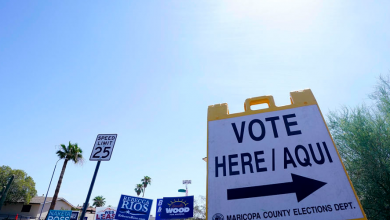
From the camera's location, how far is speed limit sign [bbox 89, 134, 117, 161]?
6461mm

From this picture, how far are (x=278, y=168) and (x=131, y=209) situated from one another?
17918 millimetres

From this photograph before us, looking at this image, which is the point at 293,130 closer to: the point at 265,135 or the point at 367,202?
the point at 265,135

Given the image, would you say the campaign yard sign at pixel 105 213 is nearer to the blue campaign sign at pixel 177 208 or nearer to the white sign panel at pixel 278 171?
the blue campaign sign at pixel 177 208

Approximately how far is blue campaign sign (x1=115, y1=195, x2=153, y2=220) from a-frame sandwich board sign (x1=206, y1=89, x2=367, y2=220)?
56.9ft

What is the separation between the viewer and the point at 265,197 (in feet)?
7.21

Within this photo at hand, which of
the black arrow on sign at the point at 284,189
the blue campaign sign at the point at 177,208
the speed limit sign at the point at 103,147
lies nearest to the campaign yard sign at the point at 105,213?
the blue campaign sign at the point at 177,208

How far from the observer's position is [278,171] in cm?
230

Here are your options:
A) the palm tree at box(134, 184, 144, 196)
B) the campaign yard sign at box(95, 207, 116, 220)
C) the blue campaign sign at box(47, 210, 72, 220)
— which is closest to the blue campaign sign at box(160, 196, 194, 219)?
the blue campaign sign at box(47, 210, 72, 220)

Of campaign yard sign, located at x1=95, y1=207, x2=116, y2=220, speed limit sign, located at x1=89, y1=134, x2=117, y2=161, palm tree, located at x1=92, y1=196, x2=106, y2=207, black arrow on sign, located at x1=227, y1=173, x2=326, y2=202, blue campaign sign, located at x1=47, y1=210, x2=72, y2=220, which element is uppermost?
palm tree, located at x1=92, y1=196, x2=106, y2=207

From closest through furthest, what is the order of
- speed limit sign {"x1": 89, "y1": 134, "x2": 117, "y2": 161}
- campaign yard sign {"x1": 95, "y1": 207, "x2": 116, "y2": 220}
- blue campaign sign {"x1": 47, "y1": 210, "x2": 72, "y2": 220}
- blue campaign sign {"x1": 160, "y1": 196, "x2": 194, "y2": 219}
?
1. speed limit sign {"x1": 89, "y1": 134, "x2": 117, "y2": 161}
2. blue campaign sign {"x1": 47, "y1": 210, "x2": 72, "y2": 220}
3. blue campaign sign {"x1": 160, "y1": 196, "x2": 194, "y2": 219}
4. campaign yard sign {"x1": 95, "y1": 207, "x2": 116, "y2": 220}

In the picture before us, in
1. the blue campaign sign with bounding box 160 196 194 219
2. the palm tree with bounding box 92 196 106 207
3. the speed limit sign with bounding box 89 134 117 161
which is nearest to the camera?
the speed limit sign with bounding box 89 134 117 161

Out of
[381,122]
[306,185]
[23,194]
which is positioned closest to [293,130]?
[306,185]

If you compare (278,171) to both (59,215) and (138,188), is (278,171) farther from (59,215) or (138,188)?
(138,188)

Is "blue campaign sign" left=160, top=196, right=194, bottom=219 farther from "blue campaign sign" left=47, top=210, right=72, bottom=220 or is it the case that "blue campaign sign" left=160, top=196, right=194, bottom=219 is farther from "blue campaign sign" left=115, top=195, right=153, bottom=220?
"blue campaign sign" left=47, top=210, right=72, bottom=220
